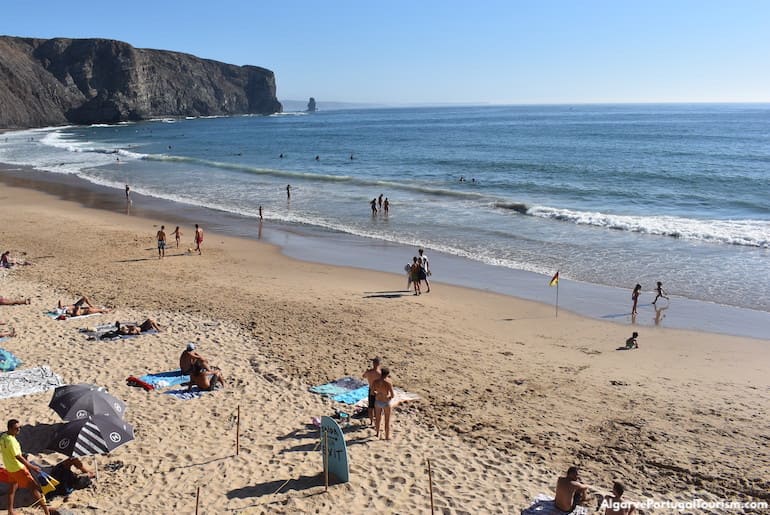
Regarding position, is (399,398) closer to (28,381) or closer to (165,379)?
(165,379)

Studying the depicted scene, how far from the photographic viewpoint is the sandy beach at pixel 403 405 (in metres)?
7.96

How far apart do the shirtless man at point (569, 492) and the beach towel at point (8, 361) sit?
30.8 feet

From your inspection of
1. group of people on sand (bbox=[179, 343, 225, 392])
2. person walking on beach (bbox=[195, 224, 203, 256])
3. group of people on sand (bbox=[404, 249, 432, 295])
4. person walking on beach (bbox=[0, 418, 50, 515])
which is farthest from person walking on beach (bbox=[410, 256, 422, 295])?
person walking on beach (bbox=[0, 418, 50, 515])

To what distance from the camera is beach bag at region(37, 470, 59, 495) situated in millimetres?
7324

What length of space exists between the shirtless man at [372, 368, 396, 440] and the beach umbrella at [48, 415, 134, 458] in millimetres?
3466

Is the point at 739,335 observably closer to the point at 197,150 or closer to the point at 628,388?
the point at 628,388

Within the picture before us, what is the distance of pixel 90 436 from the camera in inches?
316

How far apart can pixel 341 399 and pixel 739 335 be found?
9998 mm

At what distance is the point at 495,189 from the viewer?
4034 centimetres

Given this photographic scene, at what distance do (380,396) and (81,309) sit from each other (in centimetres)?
887

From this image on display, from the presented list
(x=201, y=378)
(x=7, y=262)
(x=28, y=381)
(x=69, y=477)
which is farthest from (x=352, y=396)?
(x=7, y=262)

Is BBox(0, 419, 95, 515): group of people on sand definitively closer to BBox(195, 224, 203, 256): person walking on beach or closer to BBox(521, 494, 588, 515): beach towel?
BBox(521, 494, 588, 515): beach towel

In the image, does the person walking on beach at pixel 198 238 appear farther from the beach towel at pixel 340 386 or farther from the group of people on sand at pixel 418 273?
the beach towel at pixel 340 386

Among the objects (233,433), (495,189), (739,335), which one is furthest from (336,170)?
(233,433)
